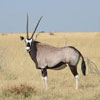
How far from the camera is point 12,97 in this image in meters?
9.95

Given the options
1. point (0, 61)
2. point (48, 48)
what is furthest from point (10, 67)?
point (48, 48)

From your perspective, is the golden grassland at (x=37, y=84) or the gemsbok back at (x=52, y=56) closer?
the golden grassland at (x=37, y=84)

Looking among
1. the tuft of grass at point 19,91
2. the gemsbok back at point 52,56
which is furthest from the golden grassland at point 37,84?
the gemsbok back at point 52,56

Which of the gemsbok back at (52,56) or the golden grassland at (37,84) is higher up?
the gemsbok back at (52,56)

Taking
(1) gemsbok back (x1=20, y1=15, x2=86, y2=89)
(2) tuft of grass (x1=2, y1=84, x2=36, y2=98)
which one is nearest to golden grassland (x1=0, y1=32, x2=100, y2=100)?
(2) tuft of grass (x1=2, y1=84, x2=36, y2=98)

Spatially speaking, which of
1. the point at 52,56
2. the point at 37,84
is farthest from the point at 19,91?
the point at 37,84

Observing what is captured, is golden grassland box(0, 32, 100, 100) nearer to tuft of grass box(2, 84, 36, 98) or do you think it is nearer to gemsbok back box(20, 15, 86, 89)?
tuft of grass box(2, 84, 36, 98)

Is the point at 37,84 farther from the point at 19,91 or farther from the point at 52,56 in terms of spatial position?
the point at 19,91

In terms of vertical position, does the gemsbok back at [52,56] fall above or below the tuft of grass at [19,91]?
above

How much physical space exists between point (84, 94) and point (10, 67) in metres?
6.45

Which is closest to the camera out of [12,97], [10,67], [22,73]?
[12,97]

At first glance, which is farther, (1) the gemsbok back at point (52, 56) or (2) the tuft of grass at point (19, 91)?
(1) the gemsbok back at point (52, 56)

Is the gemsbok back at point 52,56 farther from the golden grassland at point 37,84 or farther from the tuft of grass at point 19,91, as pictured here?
the tuft of grass at point 19,91

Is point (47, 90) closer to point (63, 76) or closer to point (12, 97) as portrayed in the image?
point (12, 97)
